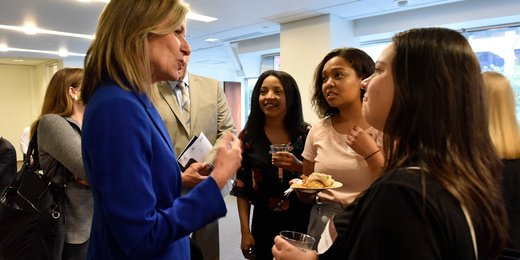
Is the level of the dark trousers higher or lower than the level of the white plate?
lower

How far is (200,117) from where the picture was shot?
204cm

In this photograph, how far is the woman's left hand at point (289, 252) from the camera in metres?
0.94

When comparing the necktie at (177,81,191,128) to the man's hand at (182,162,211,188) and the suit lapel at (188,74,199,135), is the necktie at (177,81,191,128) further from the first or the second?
the man's hand at (182,162,211,188)

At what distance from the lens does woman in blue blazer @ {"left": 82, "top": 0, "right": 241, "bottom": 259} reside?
32.1 inches

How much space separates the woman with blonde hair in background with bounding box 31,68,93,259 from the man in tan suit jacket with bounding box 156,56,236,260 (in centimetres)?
44

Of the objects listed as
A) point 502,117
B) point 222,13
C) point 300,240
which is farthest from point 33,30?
point 502,117

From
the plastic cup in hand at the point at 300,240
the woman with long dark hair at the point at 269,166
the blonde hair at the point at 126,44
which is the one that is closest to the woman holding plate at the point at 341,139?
the woman with long dark hair at the point at 269,166

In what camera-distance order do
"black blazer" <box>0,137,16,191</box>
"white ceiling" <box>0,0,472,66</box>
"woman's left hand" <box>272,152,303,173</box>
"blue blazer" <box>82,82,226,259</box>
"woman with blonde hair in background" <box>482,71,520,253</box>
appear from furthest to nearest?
"white ceiling" <box>0,0,472,66</box> < "black blazer" <box>0,137,16,191</box> < "woman's left hand" <box>272,152,303,173</box> < "woman with blonde hair in background" <box>482,71,520,253</box> < "blue blazer" <box>82,82,226,259</box>

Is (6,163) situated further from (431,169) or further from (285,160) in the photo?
(431,169)

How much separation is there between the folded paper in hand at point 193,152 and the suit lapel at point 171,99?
0.22m

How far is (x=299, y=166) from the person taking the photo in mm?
1964

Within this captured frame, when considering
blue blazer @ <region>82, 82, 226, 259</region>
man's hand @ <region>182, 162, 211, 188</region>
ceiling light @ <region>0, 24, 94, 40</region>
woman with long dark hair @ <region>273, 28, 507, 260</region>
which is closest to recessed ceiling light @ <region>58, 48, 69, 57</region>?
ceiling light @ <region>0, 24, 94, 40</region>

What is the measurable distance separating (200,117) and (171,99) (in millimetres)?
196

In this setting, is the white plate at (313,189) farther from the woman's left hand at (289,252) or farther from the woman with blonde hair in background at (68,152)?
the woman with blonde hair in background at (68,152)
